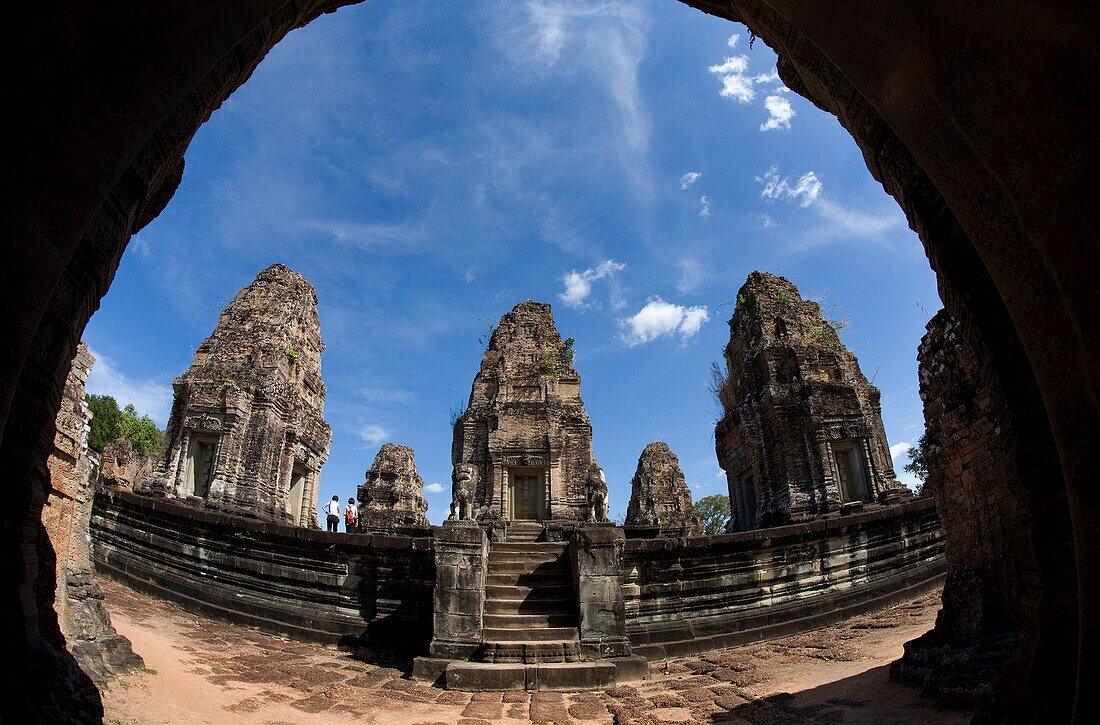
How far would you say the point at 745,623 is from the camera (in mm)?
9711

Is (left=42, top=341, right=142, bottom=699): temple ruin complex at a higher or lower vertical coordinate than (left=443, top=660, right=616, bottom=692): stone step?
higher

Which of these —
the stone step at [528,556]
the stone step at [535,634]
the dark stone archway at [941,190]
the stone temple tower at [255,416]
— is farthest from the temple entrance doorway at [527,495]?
the dark stone archway at [941,190]

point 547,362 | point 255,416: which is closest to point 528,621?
point 547,362

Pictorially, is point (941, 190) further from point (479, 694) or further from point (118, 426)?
point (118, 426)

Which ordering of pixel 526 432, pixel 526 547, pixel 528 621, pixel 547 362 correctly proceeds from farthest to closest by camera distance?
pixel 547 362, pixel 526 432, pixel 526 547, pixel 528 621

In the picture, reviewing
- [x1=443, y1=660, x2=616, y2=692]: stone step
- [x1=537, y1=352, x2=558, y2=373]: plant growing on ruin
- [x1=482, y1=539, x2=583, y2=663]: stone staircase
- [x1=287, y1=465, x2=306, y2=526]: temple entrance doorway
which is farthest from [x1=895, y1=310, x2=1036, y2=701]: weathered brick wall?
[x1=287, y1=465, x2=306, y2=526]: temple entrance doorway

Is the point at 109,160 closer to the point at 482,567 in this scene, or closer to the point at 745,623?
the point at 482,567

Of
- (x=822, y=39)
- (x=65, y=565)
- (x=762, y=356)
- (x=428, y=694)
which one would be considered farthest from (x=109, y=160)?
(x=762, y=356)

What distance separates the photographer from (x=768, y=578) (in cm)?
1018

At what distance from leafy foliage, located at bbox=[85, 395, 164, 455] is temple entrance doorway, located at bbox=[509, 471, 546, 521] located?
25.2 m

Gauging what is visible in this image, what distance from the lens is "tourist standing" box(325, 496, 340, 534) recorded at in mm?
18797

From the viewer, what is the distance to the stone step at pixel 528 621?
8.58 meters

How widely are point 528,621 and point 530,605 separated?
42 cm

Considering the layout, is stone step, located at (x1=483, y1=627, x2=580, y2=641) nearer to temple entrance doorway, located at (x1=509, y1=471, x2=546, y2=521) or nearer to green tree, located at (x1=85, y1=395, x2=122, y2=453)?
temple entrance doorway, located at (x1=509, y1=471, x2=546, y2=521)
